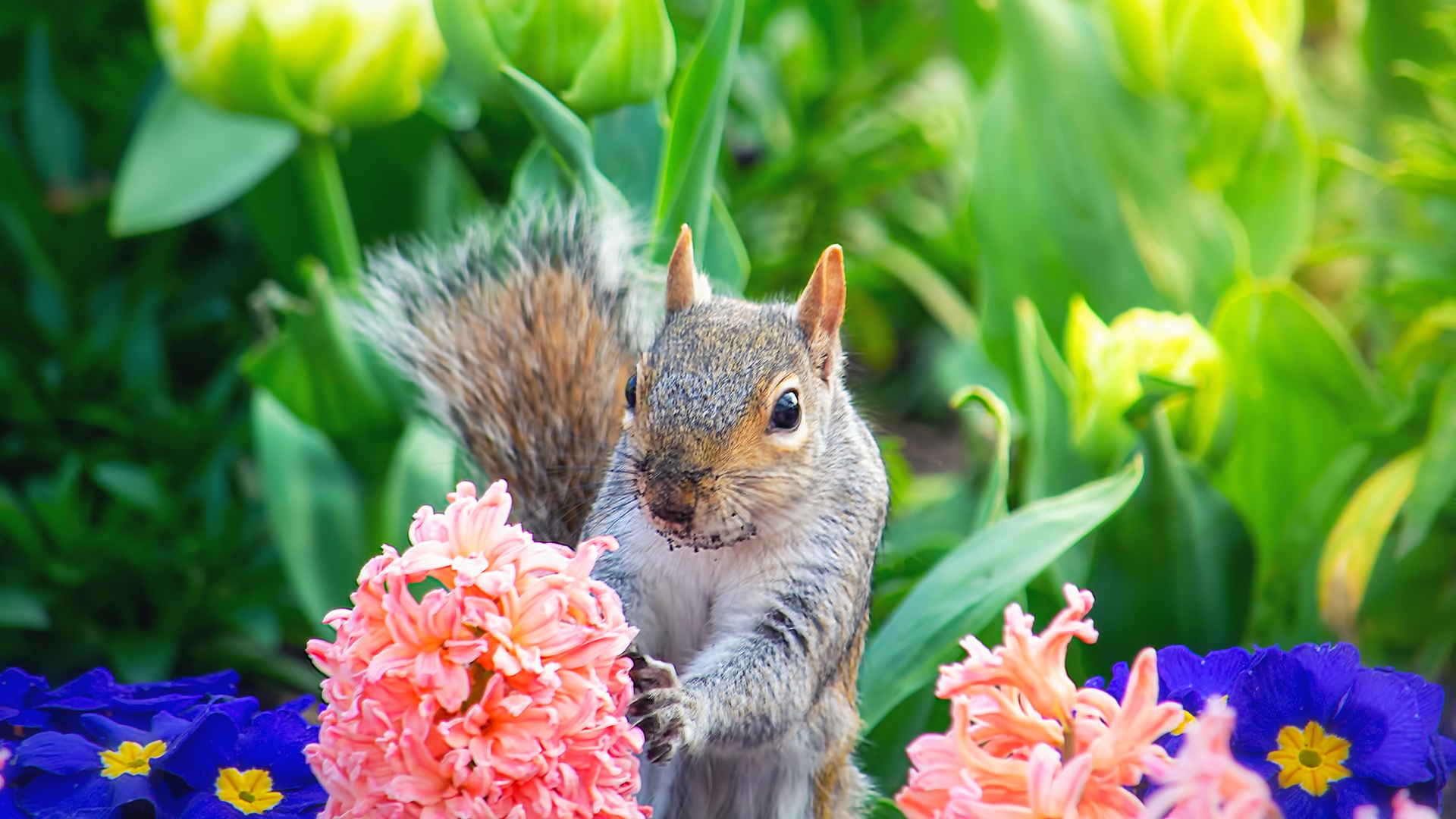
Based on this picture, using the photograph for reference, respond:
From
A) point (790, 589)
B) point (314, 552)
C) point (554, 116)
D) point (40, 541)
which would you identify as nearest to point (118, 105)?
point (40, 541)

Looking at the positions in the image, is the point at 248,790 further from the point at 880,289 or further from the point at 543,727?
the point at 880,289

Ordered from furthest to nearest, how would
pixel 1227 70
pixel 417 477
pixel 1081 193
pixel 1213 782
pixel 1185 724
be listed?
pixel 1081 193 < pixel 1227 70 < pixel 417 477 < pixel 1185 724 < pixel 1213 782

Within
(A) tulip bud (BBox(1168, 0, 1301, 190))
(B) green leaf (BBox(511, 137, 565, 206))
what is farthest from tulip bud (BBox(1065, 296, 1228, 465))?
(B) green leaf (BBox(511, 137, 565, 206))

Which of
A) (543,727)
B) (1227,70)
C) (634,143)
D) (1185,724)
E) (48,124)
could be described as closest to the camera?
(543,727)

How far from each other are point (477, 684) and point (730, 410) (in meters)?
0.20

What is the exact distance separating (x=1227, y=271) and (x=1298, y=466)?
0.22 meters

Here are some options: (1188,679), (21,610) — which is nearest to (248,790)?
(1188,679)

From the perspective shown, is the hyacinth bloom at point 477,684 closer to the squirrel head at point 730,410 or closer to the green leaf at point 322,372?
the squirrel head at point 730,410

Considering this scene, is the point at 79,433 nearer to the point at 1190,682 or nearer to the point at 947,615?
the point at 947,615

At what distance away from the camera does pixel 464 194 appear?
1630 millimetres

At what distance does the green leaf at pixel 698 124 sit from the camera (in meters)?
0.98

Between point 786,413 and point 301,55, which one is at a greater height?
point 301,55

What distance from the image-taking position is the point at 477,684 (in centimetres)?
64

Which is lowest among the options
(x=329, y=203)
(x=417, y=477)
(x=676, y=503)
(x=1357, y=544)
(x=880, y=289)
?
(x=1357, y=544)
